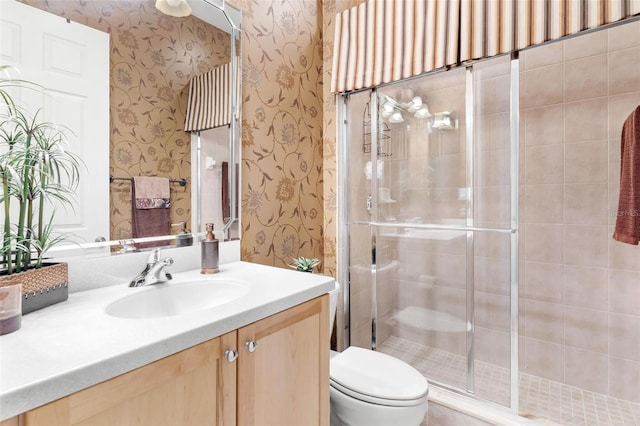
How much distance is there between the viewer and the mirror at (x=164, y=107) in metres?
1.10

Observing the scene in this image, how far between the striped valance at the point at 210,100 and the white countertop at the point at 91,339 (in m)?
0.73

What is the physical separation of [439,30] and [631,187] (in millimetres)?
1185

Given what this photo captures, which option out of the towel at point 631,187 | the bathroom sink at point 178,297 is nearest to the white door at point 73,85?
the bathroom sink at point 178,297

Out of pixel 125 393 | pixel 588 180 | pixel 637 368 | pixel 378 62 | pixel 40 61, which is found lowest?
pixel 637 368

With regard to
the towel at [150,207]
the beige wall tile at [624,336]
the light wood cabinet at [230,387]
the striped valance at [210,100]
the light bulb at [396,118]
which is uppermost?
the light bulb at [396,118]

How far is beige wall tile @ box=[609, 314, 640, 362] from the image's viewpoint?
185 cm

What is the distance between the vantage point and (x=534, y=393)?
1954 millimetres

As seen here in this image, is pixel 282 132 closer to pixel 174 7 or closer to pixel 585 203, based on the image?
pixel 174 7

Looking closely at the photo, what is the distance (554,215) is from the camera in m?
2.07

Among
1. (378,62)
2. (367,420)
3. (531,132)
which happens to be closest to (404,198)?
(378,62)

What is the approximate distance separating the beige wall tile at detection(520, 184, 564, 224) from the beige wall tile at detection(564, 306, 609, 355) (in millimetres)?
575

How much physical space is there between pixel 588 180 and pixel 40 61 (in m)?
2.64

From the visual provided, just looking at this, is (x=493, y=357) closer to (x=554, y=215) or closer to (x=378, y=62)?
(x=554, y=215)

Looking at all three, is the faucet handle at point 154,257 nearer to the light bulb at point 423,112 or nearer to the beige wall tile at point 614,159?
the light bulb at point 423,112
